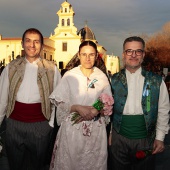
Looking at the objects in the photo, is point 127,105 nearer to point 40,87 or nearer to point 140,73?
point 140,73

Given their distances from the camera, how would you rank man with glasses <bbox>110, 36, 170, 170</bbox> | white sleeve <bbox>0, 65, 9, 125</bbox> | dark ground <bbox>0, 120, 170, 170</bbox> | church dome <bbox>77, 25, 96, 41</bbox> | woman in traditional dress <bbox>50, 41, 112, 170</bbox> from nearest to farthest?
man with glasses <bbox>110, 36, 170, 170</bbox>, woman in traditional dress <bbox>50, 41, 112, 170</bbox>, white sleeve <bbox>0, 65, 9, 125</bbox>, dark ground <bbox>0, 120, 170, 170</bbox>, church dome <bbox>77, 25, 96, 41</bbox>

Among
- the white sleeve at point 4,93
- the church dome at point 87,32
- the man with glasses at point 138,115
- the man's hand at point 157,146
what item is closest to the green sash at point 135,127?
the man with glasses at point 138,115

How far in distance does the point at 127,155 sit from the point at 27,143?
120 cm

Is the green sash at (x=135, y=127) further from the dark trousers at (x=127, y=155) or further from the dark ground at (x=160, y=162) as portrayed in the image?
the dark ground at (x=160, y=162)

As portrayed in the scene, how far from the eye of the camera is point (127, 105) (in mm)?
2812

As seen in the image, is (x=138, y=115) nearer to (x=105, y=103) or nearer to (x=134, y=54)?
(x=105, y=103)

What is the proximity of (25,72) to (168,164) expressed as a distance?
311 centimetres

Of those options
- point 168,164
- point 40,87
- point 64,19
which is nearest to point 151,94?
point 40,87

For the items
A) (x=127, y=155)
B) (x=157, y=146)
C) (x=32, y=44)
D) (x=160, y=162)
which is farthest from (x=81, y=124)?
(x=160, y=162)

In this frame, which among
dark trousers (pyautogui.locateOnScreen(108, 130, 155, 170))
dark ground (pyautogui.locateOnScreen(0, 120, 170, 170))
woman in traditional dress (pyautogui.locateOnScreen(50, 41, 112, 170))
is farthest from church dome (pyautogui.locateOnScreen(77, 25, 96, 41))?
dark trousers (pyautogui.locateOnScreen(108, 130, 155, 170))

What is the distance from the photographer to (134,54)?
9.15 ft

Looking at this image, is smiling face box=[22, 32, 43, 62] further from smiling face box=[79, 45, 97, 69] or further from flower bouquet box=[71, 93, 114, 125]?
flower bouquet box=[71, 93, 114, 125]

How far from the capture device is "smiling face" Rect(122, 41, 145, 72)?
9.18 feet

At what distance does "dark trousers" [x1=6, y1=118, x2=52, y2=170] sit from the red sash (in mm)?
49
